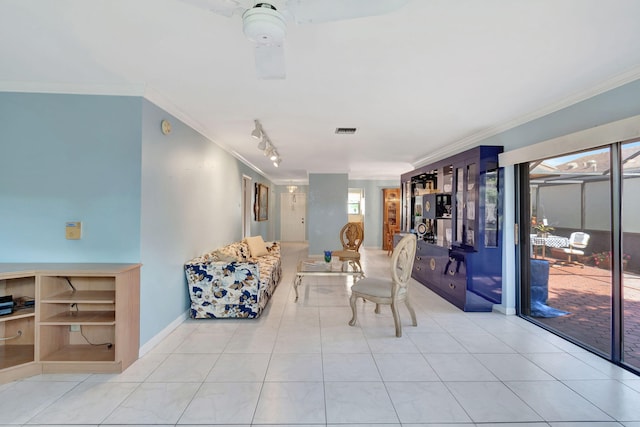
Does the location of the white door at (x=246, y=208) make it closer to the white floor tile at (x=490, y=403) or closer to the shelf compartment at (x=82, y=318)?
the shelf compartment at (x=82, y=318)

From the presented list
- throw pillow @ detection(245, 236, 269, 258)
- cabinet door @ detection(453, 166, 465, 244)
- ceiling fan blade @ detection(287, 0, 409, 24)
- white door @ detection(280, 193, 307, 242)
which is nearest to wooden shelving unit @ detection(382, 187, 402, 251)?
white door @ detection(280, 193, 307, 242)

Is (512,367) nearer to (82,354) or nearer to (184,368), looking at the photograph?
(184,368)

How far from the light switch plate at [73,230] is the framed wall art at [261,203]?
483 centimetres

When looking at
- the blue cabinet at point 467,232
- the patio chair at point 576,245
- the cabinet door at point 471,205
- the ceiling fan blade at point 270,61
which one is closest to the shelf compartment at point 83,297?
the ceiling fan blade at point 270,61

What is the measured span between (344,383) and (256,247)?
366 centimetres

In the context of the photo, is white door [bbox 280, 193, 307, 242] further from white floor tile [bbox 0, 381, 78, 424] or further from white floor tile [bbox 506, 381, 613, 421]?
white floor tile [bbox 506, 381, 613, 421]

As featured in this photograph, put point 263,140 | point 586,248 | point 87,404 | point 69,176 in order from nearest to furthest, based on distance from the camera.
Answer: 1. point 87,404
2. point 69,176
3. point 586,248
4. point 263,140

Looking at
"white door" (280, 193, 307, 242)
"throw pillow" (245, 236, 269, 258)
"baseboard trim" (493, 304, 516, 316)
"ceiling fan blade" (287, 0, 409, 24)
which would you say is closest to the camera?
"ceiling fan blade" (287, 0, 409, 24)

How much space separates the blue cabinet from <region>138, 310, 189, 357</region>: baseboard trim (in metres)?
3.45

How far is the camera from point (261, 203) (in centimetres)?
809

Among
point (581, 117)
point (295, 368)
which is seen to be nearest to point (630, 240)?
point (581, 117)

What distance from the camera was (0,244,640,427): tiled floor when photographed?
1830 mm

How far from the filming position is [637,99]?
2.22 metres

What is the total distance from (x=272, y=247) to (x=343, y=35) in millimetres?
4649
